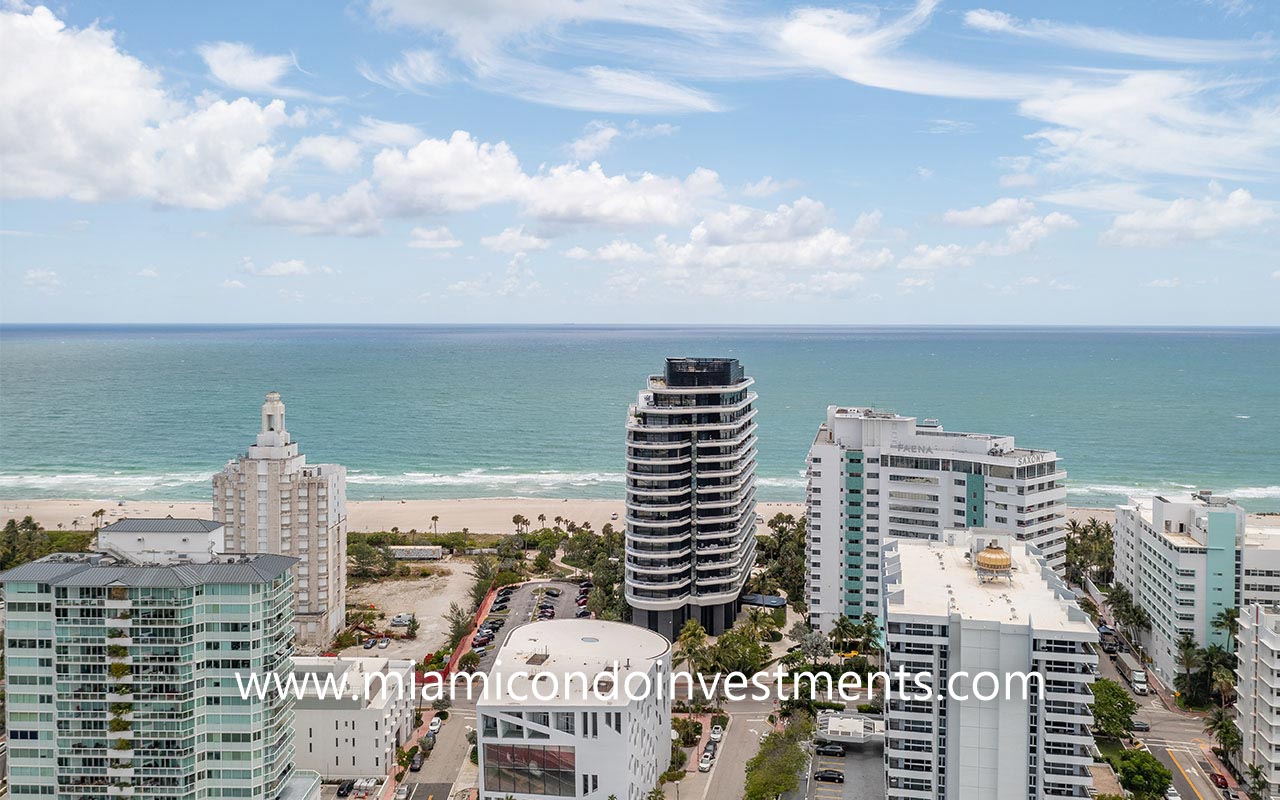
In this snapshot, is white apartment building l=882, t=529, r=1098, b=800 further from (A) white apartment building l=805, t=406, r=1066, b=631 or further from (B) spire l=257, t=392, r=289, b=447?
(B) spire l=257, t=392, r=289, b=447

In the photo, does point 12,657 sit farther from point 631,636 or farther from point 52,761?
point 631,636

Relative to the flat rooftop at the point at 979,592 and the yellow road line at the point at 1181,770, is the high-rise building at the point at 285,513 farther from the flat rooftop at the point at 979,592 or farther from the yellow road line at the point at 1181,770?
the yellow road line at the point at 1181,770

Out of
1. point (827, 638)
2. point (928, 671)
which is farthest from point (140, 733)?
point (827, 638)

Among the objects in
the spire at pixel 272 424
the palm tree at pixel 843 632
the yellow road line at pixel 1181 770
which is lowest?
the yellow road line at pixel 1181 770

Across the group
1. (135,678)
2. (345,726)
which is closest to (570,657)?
(345,726)

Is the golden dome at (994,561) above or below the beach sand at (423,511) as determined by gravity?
above

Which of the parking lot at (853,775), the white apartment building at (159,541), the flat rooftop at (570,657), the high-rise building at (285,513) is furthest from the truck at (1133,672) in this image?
the white apartment building at (159,541)

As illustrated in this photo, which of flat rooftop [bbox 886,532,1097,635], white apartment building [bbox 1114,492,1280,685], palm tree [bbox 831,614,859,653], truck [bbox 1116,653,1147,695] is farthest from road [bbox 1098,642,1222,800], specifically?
palm tree [bbox 831,614,859,653]
